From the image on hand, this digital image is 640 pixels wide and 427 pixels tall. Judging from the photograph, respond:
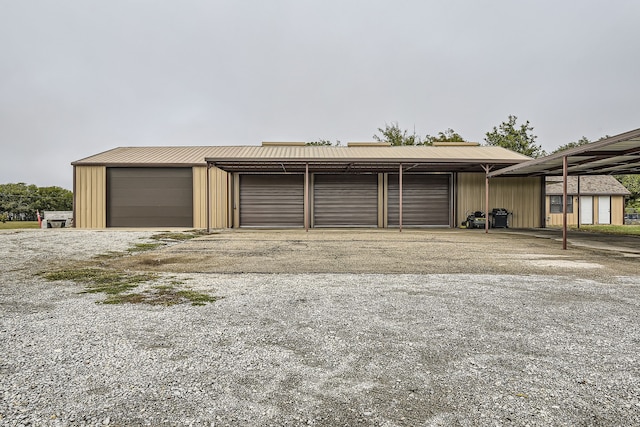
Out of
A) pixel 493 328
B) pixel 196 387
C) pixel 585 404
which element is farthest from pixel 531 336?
pixel 196 387

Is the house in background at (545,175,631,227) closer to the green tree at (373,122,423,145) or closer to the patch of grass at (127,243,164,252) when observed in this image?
the green tree at (373,122,423,145)

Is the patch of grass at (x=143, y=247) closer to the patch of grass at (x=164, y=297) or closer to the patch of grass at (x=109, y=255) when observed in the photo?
the patch of grass at (x=109, y=255)

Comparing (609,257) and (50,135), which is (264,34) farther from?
(609,257)

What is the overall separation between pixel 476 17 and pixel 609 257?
2307cm

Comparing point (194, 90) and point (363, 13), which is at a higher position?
point (363, 13)

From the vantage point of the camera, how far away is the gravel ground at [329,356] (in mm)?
1649

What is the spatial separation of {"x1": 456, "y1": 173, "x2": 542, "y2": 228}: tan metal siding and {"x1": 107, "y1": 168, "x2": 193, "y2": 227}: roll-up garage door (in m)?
13.4

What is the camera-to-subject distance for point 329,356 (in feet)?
7.53

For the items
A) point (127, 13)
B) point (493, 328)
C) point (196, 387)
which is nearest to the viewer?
point (196, 387)

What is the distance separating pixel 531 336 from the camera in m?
2.68

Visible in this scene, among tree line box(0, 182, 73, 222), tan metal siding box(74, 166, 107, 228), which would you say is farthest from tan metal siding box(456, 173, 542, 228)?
tree line box(0, 182, 73, 222)

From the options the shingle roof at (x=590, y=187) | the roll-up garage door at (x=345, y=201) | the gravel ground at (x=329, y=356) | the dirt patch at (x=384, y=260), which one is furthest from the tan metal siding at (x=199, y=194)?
the shingle roof at (x=590, y=187)

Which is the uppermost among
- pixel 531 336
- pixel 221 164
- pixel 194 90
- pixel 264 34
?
pixel 264 34

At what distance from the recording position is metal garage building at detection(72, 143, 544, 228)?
16.4 m
